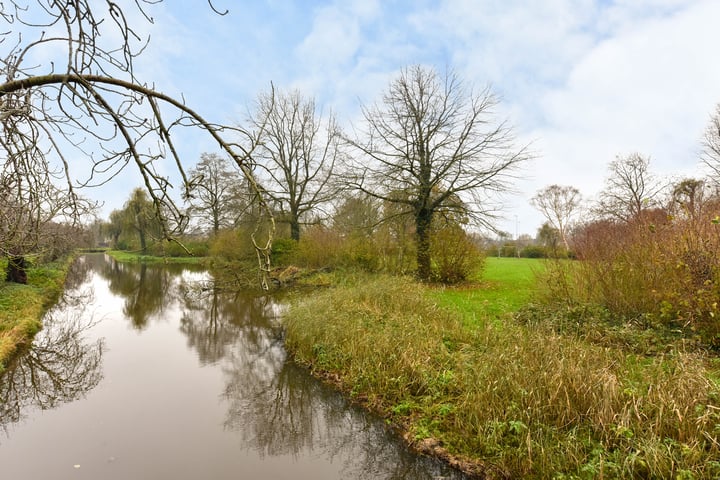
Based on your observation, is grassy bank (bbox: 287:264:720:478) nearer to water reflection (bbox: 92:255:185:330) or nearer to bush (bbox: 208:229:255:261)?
water reflection (bbox: 92:255:185:330)

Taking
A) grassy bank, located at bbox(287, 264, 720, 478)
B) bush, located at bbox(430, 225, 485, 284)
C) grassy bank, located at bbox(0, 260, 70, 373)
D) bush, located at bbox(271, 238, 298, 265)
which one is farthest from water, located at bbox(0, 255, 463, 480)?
bush, located at bbox(271, 238, 298, 265)

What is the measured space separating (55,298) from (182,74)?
18.5 meters

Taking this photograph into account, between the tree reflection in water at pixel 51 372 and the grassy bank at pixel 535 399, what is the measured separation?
4603mm

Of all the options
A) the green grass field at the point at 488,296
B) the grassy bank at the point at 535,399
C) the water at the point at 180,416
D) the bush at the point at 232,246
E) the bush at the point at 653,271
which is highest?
the bush at the point at 232,246

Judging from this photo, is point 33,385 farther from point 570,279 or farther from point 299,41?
point 570,279

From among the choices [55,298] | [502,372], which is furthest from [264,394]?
[55,298]

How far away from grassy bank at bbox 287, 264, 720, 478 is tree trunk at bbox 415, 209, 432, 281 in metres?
8.15

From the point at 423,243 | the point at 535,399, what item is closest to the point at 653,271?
the point at 535,399

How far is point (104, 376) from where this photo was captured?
7770 millimetres

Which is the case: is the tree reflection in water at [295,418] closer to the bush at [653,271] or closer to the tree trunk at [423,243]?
the bush at [653,271]

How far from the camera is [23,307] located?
11.9m

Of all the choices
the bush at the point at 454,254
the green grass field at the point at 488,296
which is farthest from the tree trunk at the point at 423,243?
the green grass field at the point at 488,296

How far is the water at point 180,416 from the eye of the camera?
4.75 metres

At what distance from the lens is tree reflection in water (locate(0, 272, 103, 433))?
656 centimetres
